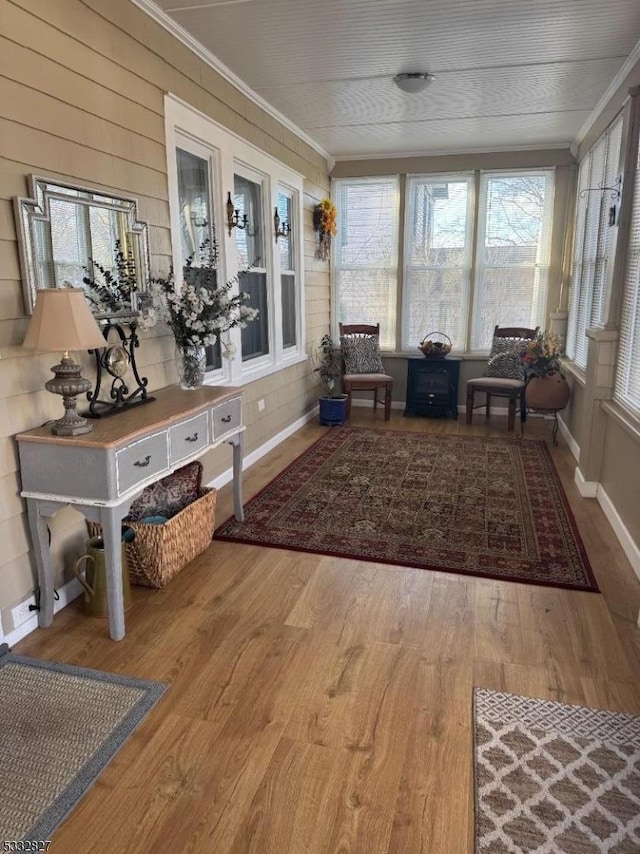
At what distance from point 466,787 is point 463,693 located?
1.31 feet

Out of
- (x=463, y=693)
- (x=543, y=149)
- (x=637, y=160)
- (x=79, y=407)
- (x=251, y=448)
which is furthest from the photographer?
(x=543, y=149)

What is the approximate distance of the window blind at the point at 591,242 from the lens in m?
4.10

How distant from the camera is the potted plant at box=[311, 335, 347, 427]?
18.9 feet

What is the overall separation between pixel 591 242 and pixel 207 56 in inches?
Answer: 127

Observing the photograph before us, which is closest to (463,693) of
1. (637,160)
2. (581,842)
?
(581,842)

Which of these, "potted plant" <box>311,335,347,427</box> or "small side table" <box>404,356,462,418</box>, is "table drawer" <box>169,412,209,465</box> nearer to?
"potted plant" <box>311,335,347,427</box>

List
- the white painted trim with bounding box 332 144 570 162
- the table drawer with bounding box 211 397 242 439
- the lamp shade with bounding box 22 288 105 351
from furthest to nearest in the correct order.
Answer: the white painted trim with bounding box 332 144 570 162
the table drawer with bounding box 211 397 242 439
the lamp shade with bounding box 22 288 105 351

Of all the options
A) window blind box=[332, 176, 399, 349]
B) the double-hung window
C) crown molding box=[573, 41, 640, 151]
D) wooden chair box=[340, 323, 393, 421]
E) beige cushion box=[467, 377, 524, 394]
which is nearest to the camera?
crown molding box=[573, 41, 640, 151]

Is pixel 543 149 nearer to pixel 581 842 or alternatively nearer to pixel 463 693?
pixel 463 693

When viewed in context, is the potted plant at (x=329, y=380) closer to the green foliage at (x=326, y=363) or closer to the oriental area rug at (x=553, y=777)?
the green foliage at (x=326, y=363)

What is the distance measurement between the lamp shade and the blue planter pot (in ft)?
12.4

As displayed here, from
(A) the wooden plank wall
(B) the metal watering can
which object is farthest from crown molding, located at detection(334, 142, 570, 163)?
(B) the metal watering can

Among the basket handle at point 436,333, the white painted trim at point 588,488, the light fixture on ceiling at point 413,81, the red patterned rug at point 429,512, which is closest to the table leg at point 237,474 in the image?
the red patterned rug at point 429,512

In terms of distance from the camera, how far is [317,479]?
4.20 metres
